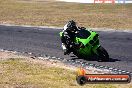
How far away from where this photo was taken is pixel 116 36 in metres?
28.8

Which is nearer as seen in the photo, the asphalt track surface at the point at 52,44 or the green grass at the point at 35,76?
the green grass at the point at 35,76

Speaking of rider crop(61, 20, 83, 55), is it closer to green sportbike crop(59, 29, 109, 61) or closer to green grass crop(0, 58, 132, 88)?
green sportbike crop(59, 29, 109, 61)

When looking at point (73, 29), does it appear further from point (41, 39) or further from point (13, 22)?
point (13, 22)

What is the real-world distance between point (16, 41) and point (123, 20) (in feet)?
59.1

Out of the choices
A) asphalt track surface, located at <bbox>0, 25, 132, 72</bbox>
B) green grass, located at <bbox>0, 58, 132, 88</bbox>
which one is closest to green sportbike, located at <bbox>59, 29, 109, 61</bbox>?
asphalt track surface, located at <bbox>0, 25, 132, 72</bbox>

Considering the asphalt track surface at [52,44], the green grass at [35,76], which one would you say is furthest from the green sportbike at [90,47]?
the green grass at [35,76]

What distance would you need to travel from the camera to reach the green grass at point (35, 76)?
14.2 metres

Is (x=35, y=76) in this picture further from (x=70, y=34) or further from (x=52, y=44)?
(x=52, y=44)

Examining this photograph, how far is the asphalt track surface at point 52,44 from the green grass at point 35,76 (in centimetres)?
282

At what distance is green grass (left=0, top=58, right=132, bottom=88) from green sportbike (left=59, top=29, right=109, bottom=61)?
8.40 ft

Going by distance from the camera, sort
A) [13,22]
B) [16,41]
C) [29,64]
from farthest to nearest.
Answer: [13,22] < [16,41] < [29,64]

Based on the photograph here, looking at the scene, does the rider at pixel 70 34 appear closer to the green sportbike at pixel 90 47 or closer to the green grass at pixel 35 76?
the green sportbike at pixel 90 47

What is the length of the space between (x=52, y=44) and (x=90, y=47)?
5781 millimetres

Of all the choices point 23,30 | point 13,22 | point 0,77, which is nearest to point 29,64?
point 0,77
